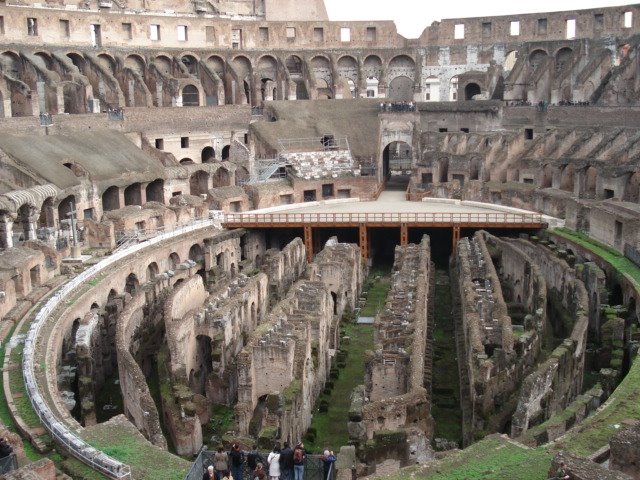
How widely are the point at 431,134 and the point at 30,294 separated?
3090cm

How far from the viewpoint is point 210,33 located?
56.0 m

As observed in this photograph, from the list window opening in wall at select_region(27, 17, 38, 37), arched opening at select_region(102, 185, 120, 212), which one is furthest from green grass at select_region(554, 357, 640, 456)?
window opening in wall at select_region(27, 17, 38, 37)

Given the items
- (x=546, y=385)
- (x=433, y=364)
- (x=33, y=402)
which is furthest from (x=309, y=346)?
(x=33, y=402)

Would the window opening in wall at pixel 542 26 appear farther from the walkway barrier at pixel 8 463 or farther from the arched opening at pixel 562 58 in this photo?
the walkway barrier at pixel 8 463

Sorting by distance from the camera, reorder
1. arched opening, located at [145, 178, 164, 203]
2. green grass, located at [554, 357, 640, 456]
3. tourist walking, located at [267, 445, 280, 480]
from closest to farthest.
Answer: tourist walking, located at [267, 445, 280, 480] < green grass, located at [554, 357, 640, 456] < arched opening, located at [145, 178, 164, 203]

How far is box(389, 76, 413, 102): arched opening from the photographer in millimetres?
63153

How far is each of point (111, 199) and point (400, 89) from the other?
32.9 meters

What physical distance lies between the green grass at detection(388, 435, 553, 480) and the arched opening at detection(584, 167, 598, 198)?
1105 inches

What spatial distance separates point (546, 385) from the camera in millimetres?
17891

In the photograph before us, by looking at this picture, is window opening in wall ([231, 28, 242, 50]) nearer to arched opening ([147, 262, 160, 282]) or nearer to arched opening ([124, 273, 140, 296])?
arched opening ([147, 262, 160, 282])

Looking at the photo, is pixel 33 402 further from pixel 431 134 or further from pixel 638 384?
pixel 431 134

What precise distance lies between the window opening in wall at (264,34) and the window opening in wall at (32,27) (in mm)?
16703

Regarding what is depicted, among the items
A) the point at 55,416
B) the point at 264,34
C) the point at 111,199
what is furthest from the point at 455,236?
the point at 264,34

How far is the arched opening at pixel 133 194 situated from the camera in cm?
3991
